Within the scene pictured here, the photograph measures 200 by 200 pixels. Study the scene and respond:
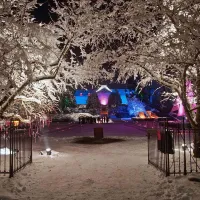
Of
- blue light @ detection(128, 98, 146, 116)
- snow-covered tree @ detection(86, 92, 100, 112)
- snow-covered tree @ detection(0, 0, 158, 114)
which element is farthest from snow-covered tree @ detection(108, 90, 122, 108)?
snow-covered tree @ detection(0, 0, 158, 114)

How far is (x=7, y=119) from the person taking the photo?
15.0 m

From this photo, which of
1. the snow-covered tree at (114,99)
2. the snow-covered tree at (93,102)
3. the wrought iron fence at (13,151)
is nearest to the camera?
the wrought iron fence at (13,151)

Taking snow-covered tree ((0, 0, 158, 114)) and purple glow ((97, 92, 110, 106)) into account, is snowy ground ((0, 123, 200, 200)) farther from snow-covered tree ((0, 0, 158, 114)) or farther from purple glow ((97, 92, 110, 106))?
purple glow ((97, 92, 110, 106))

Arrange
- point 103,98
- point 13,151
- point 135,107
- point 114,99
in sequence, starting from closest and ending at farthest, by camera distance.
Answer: point 13,151, point 103,98, point 135,107, point 114,99

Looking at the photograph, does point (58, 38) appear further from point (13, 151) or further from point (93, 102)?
point (93, 102)

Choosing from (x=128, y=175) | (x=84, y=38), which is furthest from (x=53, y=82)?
(x=128, y=175)

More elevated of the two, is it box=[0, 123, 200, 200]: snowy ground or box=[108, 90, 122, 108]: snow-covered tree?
box=[108, 90, 122, 108]: snow-covered tree

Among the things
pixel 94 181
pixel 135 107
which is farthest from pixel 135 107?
pixel 94 181

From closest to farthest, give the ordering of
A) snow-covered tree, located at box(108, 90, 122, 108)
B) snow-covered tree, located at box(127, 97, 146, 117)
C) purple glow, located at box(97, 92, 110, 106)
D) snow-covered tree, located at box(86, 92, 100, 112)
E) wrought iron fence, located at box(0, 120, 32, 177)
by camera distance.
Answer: wrought iron fence, located at box(0, 120, 32, 177)
purple glow, located at box(97, 92, 110, 106)
snow-covered tree, located at box(127, 97, 146, 117)
snow-covered tree, located at box(86, 92, 100, 112)
snow-covered tree, located at box(108, 90, 122, 108)

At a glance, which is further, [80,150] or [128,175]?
[80,150]

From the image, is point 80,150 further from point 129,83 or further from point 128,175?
point 129,83

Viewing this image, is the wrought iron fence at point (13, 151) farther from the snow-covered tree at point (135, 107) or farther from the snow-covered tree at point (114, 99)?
the snow-covered tree at point (114, 99)

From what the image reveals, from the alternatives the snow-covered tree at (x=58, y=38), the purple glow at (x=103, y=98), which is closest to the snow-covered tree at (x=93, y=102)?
the purple glow at (x=103, y=98)

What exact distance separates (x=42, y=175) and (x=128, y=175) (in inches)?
109
